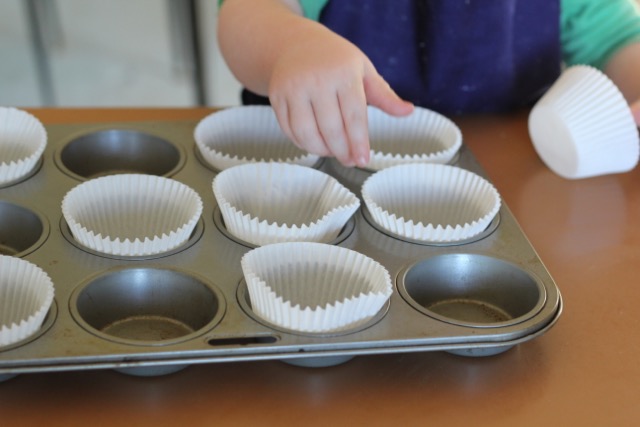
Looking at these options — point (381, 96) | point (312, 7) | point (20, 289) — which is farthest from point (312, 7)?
point (20, 289)

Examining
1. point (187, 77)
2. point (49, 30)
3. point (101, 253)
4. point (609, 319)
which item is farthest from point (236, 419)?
point (49, 30)

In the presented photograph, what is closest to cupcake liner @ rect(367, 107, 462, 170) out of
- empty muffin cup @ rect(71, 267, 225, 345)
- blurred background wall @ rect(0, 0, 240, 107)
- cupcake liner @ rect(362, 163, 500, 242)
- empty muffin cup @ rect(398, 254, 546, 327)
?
cupcake liner @ rect(362, 163, 500, 242)

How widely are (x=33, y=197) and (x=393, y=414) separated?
0.36 m

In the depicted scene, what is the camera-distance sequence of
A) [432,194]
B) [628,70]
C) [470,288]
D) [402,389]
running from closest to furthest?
[402,389] → [470,288] → [432,194] → [628,70]

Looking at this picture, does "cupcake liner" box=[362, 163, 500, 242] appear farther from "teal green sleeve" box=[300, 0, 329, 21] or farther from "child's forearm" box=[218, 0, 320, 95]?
"teal green sleeve" box=[300, 0, 329, 21]

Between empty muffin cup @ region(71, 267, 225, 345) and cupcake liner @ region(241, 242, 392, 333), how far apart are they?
1.7 inches

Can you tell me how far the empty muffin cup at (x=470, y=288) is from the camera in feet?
2.16

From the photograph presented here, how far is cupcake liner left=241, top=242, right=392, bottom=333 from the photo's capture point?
0.58 meters

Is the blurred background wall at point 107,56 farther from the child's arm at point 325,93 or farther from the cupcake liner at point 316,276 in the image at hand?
the cupcake liner at point 316,276

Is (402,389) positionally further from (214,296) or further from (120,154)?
(120,154)

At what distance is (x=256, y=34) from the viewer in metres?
0.82

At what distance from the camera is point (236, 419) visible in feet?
1.73

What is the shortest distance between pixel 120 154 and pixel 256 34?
18 cm

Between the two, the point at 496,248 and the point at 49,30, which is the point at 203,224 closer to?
the point at 496,248
